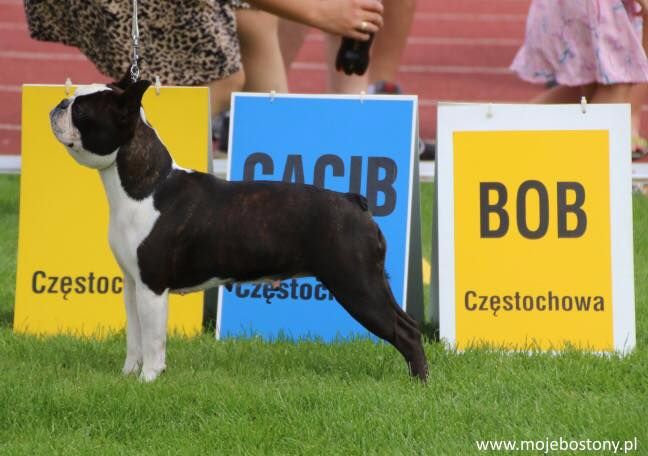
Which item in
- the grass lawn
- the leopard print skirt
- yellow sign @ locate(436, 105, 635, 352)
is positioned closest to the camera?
the grass lawn

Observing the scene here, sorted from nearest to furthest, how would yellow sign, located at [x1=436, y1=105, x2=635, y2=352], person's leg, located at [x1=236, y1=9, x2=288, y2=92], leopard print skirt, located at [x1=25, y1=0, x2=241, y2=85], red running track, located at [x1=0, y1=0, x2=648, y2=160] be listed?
1. yellow sign, located at [x1=436, y1=105, x2=635, y2=352]
2. leopard print skirt, located at [x1=25, y1=0, x2=241, y2=85]
3. person's leg, located at [x1=236, y1=9, x2=288, y2=92]
4. red running track, located at [x1=0, y1=0, x2=648, y2=160]

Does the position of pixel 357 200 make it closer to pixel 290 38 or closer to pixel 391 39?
pixel 290 38

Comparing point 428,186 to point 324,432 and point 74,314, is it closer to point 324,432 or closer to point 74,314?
point 74,314

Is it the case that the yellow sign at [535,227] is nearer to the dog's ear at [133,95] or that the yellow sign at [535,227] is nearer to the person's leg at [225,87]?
the dog's ear at [133,95]

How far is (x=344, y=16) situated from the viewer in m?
5.63

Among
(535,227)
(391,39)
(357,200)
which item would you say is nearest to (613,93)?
(391,39)

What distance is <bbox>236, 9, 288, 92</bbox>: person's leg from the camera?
7.32 m

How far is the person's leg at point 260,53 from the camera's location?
24.0 feet

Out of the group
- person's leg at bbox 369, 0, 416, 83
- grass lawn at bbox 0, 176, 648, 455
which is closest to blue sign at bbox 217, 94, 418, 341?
grass lawn at bbox 0, 176, 648, 455

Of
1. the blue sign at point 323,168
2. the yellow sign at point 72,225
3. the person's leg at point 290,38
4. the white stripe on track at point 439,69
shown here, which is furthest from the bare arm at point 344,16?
the white stripe on track at point 439,69

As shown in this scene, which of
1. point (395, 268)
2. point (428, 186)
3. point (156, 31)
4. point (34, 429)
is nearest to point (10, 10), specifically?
point (428, 186)

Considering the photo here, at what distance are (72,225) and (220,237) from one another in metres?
1.29

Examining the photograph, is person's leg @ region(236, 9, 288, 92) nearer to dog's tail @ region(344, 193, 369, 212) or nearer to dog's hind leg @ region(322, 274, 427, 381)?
dog's tail @ region(344, 193, 369, 212)

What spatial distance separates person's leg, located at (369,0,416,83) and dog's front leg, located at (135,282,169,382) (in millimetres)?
5115
